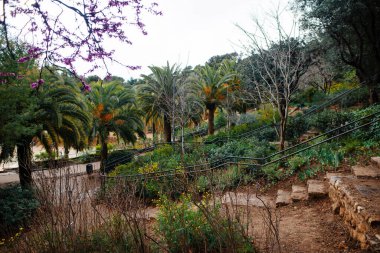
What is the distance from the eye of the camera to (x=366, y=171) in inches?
220

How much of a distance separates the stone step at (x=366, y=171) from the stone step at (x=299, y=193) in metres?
1.15

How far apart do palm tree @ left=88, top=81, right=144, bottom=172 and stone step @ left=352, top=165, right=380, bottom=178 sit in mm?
11973

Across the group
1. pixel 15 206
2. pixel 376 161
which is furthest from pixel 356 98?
pixel 15 206

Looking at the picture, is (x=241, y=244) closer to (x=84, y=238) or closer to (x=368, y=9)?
(x=84, y=238)

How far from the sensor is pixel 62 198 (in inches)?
163

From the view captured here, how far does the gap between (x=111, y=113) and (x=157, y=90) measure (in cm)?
342

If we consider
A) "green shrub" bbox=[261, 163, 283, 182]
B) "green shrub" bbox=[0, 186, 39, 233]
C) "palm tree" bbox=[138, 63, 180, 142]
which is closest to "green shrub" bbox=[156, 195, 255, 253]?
"green shrub" bbox=[261, 163, 283, 182]

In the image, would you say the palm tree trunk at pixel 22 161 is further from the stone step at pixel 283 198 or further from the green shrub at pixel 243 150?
the stone step at pixel 283 198

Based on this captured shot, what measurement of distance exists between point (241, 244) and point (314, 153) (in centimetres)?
552

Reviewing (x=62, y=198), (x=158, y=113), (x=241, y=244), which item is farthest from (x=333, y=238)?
(x=158, y=113)

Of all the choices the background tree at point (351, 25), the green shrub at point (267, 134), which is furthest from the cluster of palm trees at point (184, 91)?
the background tree at point (351, 25)

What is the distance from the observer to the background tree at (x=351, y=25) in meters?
10.4

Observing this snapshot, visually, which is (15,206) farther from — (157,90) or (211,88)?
(211,88)

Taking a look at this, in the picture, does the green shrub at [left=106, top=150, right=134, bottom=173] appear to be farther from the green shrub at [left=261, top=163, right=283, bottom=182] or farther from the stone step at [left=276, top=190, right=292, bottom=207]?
the stone step at [left=276, top=190, right=292, bottom=207]
